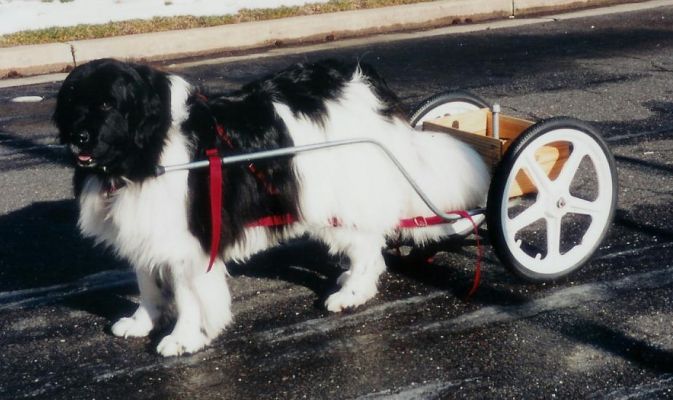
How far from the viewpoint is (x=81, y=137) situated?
168 inches

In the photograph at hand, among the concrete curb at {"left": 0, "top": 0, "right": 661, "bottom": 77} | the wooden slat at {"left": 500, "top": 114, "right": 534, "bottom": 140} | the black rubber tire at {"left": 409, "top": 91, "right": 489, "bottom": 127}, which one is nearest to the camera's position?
the wooden slat at {"left": 500, "top": 114, "right": 534, "bottom": 140}

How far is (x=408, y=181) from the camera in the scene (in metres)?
5.13

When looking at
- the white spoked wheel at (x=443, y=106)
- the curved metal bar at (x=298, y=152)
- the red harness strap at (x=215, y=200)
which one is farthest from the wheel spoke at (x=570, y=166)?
the red harness strap at (x=215, y=200)

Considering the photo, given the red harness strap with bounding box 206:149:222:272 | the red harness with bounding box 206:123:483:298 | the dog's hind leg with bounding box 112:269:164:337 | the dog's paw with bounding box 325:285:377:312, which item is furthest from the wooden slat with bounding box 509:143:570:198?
the dog's hind leg with bounding box 112:269:164:337

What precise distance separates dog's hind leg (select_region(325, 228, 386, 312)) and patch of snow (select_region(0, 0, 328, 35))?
29.9ft

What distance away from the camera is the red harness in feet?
15.2

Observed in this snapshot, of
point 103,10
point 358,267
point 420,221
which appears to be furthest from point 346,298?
point 103,10

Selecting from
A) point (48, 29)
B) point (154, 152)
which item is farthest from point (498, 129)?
point (48, 29)

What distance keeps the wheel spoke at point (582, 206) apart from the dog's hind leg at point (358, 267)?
99 cm

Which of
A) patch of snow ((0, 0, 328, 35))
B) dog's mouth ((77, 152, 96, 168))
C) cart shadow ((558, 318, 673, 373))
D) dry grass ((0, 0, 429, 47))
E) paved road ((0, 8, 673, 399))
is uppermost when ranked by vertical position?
dog's mouth ((77, 152, 96, 168))

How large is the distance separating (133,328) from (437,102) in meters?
2.17

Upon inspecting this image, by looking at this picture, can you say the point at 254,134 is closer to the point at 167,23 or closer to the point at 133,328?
the point at 133,328

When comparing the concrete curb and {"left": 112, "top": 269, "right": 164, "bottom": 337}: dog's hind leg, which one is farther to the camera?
the concrete curb

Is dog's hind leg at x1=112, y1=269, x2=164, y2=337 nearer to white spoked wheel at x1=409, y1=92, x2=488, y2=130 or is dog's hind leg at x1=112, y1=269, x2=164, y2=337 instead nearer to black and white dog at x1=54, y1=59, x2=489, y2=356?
black and white dog at x1=54, y1=59, x2=489, y2=356
